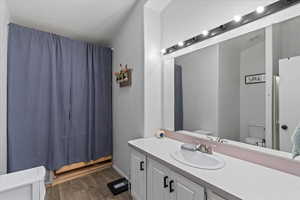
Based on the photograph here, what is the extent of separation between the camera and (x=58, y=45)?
7.79ft

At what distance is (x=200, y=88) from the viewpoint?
166cm

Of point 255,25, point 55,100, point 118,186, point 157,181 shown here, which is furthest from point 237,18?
point 55,100

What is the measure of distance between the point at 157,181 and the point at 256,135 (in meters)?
0.93

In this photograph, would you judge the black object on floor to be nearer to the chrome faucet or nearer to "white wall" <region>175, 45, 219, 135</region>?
"white wall" <region>175, 45, 219, 135</region>

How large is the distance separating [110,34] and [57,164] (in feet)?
7.98

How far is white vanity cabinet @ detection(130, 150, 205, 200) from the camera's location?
3.30 feet

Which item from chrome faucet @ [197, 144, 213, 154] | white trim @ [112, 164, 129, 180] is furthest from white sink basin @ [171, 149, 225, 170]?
white trim @ [112, 164, 129, 180]

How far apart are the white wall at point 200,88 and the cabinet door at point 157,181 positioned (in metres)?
0.67

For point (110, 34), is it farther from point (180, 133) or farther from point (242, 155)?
point (242, 155)

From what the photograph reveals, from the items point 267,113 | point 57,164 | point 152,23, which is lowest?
point 57,164

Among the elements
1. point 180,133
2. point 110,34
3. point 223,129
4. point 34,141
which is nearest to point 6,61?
point 34,141

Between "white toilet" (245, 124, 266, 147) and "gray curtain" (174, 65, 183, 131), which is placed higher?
"gray curtain" (174, 65, 183, 131)

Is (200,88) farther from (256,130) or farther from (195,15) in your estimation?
(195,15)

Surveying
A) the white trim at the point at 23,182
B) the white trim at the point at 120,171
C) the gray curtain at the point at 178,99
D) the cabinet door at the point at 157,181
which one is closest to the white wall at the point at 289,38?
the gray curtain at the point at 178,99
